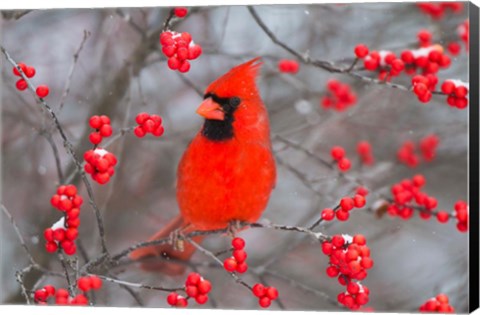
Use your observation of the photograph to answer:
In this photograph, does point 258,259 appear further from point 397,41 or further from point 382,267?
point 397,41

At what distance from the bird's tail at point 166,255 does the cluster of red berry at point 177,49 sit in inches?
33.4

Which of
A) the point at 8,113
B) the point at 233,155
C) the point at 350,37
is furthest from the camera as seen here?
the point at 8,113

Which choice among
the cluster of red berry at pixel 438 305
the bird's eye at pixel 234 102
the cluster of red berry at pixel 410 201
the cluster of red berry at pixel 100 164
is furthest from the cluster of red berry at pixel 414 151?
the cluster of red berry at pixel 100 164

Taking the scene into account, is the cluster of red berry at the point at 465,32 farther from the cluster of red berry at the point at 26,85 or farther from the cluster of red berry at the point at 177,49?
the cluster of red berry at the point at 26,85

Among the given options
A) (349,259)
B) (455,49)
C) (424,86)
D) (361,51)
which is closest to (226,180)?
(349,259)

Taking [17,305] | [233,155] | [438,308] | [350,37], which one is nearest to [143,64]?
[233,155]

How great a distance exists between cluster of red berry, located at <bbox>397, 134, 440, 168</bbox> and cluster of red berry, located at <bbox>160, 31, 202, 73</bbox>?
123 cm

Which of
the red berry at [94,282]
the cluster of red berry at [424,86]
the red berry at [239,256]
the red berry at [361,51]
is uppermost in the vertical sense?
the red berry at [361,51]

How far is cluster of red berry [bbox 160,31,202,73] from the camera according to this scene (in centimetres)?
355

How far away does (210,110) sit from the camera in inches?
148

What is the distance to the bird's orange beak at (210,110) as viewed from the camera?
3.74 meters

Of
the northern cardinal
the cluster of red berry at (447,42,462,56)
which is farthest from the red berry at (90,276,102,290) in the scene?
the cluster of red berry at (447,42,462,56)

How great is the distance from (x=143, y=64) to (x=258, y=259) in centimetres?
112

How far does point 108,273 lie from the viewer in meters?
3.88
